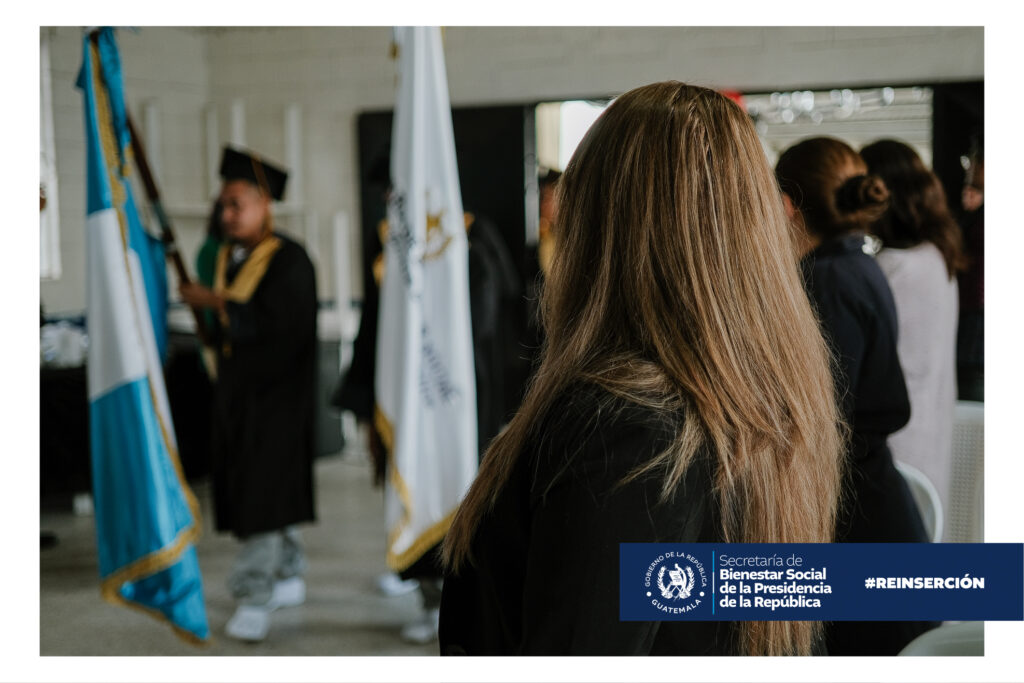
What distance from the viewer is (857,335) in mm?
1718

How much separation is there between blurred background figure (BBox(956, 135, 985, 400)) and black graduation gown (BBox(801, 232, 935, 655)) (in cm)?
18

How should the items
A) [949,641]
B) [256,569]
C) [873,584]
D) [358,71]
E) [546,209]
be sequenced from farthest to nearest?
[358,71], [546,209], [256,569], [873,584], [949,641]

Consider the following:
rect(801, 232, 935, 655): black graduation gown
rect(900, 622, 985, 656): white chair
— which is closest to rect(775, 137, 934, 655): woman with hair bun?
rect(801, 232, 935, 655): black graduation gown

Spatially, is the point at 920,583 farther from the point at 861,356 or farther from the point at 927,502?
the point at 861,356

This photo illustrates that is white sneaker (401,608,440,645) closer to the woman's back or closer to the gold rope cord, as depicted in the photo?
the gold rope cord

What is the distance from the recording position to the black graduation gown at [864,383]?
1.65 meters

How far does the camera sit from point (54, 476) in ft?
10.2

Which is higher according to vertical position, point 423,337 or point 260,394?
point 423,337

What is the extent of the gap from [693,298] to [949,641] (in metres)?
0.63

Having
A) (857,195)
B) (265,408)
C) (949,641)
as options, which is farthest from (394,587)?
(949,641)

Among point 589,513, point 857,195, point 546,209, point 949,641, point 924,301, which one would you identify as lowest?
point 949,641

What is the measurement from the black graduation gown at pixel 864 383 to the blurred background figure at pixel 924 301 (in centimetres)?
31
